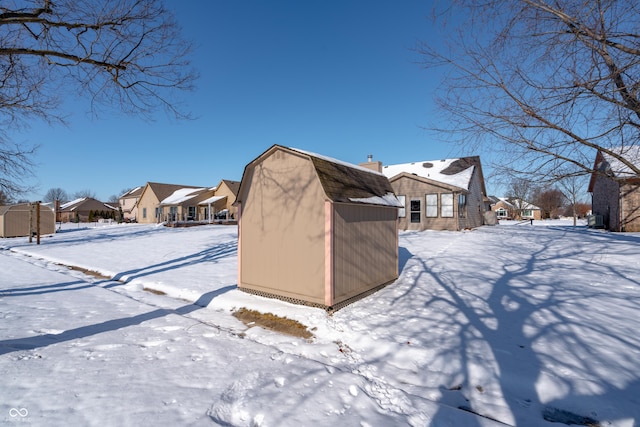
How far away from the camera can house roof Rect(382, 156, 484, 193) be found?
21.5 meters

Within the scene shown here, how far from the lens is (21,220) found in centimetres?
2405

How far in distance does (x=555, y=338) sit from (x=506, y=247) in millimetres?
8952

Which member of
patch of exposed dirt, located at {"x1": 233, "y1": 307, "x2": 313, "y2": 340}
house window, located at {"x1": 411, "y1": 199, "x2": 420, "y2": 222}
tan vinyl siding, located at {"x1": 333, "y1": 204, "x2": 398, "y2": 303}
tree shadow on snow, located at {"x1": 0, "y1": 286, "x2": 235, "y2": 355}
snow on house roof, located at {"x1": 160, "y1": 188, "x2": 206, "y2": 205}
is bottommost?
patch of exposed dirt, located at {"x1": 233, "y1": 307, "x2": 313, "y2": 340}

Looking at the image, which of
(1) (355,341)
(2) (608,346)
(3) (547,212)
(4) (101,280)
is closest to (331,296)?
(1) (355,341)

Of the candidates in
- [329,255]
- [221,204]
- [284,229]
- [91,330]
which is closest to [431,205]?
[284,229]

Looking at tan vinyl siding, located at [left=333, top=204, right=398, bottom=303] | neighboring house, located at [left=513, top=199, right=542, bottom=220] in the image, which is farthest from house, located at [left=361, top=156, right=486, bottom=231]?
neighboring house, located at [left=513, top=199, right=542, bottom=220]

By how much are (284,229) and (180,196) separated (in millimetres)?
36830

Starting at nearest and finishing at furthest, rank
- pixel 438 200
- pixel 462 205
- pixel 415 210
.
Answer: pixel 438 200
pixel 462 205
pixel 415 210

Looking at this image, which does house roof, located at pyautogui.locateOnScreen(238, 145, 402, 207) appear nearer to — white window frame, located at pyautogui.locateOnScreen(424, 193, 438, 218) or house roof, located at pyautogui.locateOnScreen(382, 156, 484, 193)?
white window frame, located at pyautogui.locateOnScreen(424, 193, 438, 218)

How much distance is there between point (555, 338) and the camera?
15.0ft

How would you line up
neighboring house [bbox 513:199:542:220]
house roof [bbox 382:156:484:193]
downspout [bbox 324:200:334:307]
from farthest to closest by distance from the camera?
1. neighboring house [bbox 513:199:542:220]
2. house roof [bbox 382:156:484:193]
3. downspout [bbox 324:200:334:307]

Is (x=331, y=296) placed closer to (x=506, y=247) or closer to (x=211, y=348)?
(x=211, y=348)

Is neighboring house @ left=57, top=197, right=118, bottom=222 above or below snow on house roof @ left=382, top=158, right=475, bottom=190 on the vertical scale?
below

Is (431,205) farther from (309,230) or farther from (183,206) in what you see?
(183,206)
